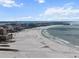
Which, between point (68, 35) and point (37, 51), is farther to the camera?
point (68, 35)

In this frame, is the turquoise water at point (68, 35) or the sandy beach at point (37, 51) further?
the turquoise water at point (68, 35)

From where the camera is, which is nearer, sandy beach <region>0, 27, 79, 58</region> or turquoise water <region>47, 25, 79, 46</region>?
sandy beach <region>0, 27, 79, 58</region>

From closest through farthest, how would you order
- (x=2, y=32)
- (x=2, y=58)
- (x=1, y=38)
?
(x=2, y=58) → (x=1, y=38) → (x=2, y=32)

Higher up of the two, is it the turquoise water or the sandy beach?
the sandy beach

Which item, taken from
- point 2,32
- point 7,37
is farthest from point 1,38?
point 2,32

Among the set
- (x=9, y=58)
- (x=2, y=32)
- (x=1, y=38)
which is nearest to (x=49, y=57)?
(x=9, y=58)

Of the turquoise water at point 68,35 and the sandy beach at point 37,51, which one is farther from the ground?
the sandy beach at point 37,51

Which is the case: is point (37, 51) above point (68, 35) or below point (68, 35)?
above

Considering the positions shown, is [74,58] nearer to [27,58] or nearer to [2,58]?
[27,58]

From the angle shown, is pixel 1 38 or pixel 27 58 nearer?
pixel 27 58

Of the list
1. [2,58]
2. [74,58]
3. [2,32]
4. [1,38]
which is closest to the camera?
[2,58]
